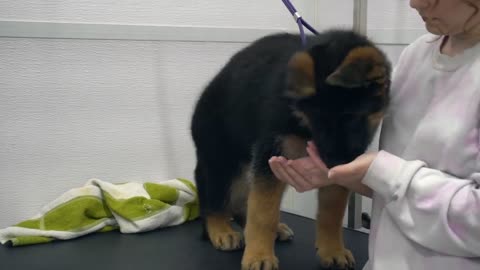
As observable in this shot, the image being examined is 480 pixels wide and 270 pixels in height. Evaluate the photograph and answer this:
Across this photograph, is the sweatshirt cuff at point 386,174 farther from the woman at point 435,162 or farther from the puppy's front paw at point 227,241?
the puppy's front paw at point 227,241

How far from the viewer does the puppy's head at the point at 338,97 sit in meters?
1.07

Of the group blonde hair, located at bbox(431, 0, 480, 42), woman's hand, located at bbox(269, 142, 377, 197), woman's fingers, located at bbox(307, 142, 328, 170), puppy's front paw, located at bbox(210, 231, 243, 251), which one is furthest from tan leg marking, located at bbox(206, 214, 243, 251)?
blonde hair, located at bbox(431, 0, 480, 42)

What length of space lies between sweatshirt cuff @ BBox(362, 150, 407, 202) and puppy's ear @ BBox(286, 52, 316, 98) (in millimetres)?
207

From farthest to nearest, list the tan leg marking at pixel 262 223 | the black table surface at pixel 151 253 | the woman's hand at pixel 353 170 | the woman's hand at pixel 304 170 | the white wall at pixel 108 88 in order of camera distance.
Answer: the white wall at pixel 108 88 < the black table surface at pixel 151 253 < the tan leg marking at pixel 262 223 < the woman's hand at pixel 304 170 < the woman's hand at pixel 353 170

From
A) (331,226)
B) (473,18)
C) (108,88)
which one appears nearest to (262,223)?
(331,226)

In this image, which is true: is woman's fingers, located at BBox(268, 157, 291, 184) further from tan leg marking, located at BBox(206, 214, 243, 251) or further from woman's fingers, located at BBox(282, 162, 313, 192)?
tan leg marking, located at BBox(206, 214, 243, 251)

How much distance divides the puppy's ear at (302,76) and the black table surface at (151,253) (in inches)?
24.0

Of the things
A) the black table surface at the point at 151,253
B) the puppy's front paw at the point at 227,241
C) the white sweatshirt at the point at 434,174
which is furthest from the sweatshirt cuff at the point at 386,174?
the puppy's front paw at the point at 227,241

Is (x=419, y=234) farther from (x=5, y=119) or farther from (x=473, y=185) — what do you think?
(x=5, y=119)

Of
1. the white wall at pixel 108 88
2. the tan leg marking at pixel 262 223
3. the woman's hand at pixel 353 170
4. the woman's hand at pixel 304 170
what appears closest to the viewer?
the woman's hand at pixel 353 170

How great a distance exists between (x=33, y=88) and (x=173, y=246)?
83 cm

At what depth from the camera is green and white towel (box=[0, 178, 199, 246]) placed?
1763 mm

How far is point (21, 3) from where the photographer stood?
190 centimetres

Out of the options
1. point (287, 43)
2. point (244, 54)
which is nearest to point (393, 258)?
point (287, 43)
